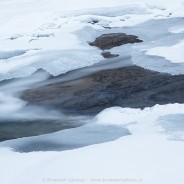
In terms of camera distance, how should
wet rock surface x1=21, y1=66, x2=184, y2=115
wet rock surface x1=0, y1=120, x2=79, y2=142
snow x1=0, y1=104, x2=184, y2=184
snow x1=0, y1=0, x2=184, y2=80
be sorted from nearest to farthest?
snow x1=0, y1=104, x2=184, y2=184, wet rock surface x1=0, y1=120, x2=79, y2=142, wet rock surface x1=21, y1=66, x2=184, y2=115, snow x1=0, y1=0, x2=184, y2=80

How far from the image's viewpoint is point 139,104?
583 cm

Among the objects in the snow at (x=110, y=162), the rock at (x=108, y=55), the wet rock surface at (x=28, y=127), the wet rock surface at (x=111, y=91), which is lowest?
the wet rock surface at (x=28, y=127)

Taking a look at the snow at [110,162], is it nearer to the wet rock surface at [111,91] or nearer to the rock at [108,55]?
the wet rock surface at [111,91]

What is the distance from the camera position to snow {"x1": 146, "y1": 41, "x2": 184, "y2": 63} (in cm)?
750

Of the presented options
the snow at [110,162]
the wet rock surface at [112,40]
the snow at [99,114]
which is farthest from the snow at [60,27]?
the snow at [110,162]

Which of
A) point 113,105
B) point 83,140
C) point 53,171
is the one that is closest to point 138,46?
point 113,105

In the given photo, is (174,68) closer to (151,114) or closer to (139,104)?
(139,104)

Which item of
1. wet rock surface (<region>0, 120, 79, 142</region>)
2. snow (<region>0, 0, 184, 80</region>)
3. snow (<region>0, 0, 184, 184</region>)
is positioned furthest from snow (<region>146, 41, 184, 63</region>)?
wet rock surface (<region>0, 120, 79, 142</region>)

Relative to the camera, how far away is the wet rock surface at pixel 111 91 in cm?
600

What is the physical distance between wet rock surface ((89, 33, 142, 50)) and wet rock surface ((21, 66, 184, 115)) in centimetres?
207

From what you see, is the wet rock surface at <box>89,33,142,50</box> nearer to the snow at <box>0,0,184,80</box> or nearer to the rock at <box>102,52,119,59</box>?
the snow at <box>0,0,184,80</box>

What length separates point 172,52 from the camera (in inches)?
313

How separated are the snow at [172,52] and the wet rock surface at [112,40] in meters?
1.36

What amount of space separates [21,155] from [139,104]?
229cm
